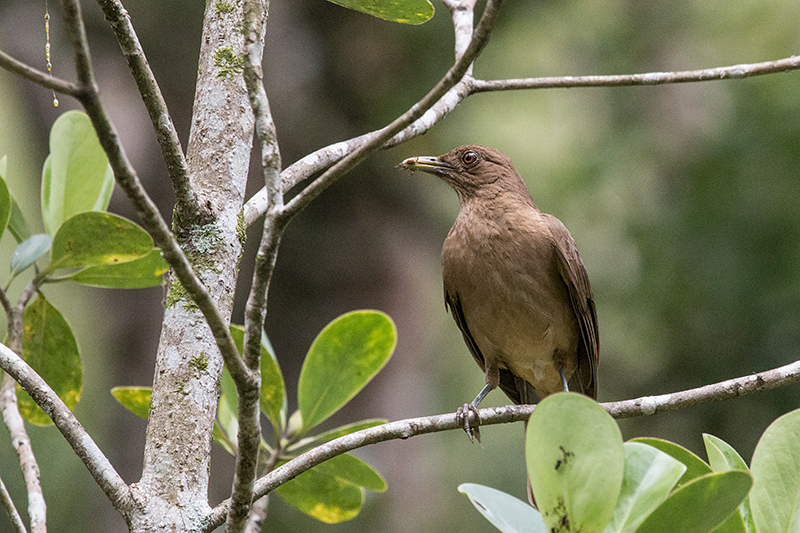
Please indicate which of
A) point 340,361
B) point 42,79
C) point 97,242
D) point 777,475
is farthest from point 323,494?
point 42,79

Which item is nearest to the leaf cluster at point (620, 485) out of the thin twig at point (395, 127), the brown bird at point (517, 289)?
the thin twig at point (395, 127)

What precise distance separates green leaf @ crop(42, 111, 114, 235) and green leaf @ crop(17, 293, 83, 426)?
0.30 metres

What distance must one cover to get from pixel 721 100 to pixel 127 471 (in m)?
4.81

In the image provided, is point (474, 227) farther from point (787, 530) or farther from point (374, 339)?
point (787, 530)

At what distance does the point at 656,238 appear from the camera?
16.0 feet

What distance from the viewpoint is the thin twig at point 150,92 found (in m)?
1.62

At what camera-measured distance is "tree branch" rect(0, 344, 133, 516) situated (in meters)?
1.71

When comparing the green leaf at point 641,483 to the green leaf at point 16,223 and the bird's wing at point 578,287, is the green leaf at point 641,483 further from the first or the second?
the bird's wing at point 578,287

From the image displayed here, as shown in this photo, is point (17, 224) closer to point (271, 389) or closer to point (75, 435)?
point (271, 389)

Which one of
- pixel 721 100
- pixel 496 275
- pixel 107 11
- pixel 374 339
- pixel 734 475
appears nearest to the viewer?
pixel 734 475

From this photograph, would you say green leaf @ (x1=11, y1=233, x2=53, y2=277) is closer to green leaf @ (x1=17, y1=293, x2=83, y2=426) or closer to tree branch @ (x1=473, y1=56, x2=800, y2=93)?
green leaf @ (x1=17, y1=293, x2=83, y2=426)

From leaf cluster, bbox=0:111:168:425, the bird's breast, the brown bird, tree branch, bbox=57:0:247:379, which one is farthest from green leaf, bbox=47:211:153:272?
the bird's breast

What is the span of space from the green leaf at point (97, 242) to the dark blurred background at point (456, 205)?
344 centimetres

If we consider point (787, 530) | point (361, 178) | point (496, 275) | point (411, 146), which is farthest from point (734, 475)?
point (361, 178)
